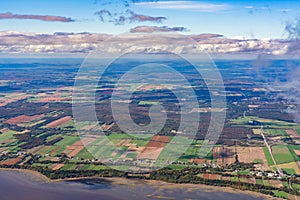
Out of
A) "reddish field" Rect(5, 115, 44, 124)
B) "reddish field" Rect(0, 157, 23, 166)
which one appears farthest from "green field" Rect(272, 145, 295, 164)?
"reddish field" Rect(5, 115, 44, 124)

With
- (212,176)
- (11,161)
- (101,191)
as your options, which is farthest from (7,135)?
(212,176)

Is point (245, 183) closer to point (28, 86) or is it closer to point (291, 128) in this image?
point (291, 128)

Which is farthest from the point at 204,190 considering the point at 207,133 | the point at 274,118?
the point at 274,118

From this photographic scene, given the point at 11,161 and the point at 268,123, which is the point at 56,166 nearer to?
the point at 11,161

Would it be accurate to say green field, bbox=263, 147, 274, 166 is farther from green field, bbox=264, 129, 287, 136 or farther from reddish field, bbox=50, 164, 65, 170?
reddish field, bbox=50, 164, 65, 170

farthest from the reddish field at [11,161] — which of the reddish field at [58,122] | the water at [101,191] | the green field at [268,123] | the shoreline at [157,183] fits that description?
the green field at [268,123]
